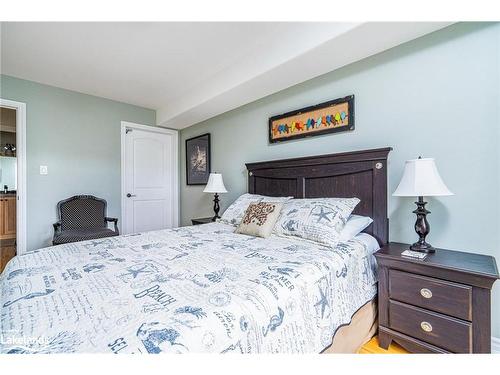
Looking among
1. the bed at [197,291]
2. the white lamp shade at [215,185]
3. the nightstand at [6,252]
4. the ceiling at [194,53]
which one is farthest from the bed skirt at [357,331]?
the nightstand at [6,252]

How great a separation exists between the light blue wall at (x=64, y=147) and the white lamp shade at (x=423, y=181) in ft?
11.8

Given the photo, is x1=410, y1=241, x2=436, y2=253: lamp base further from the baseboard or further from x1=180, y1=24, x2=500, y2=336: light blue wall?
the baseboard

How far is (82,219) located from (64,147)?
95 centimetres

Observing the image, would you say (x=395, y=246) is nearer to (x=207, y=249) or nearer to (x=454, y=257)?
(x=454, y=257)

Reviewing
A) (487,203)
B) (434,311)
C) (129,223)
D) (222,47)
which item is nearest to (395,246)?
(434,311)

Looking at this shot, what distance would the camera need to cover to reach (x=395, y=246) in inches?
67.0

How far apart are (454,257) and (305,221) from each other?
0.87 meters

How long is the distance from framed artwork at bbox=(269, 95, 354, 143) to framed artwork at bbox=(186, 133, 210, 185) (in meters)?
1.29

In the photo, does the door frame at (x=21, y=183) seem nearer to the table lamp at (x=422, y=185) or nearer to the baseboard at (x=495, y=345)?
the table lamp at (x=422, y=185)

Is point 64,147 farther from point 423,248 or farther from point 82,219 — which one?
point 423,248

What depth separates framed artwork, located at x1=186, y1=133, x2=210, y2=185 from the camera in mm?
3668

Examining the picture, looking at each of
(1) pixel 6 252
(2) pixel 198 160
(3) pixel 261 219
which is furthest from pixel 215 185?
(1) pixel 6 252

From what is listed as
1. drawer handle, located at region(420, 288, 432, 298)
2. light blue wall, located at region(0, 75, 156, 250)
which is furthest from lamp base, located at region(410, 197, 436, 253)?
light blue wall, located at region(0, 75, 156, 250)
